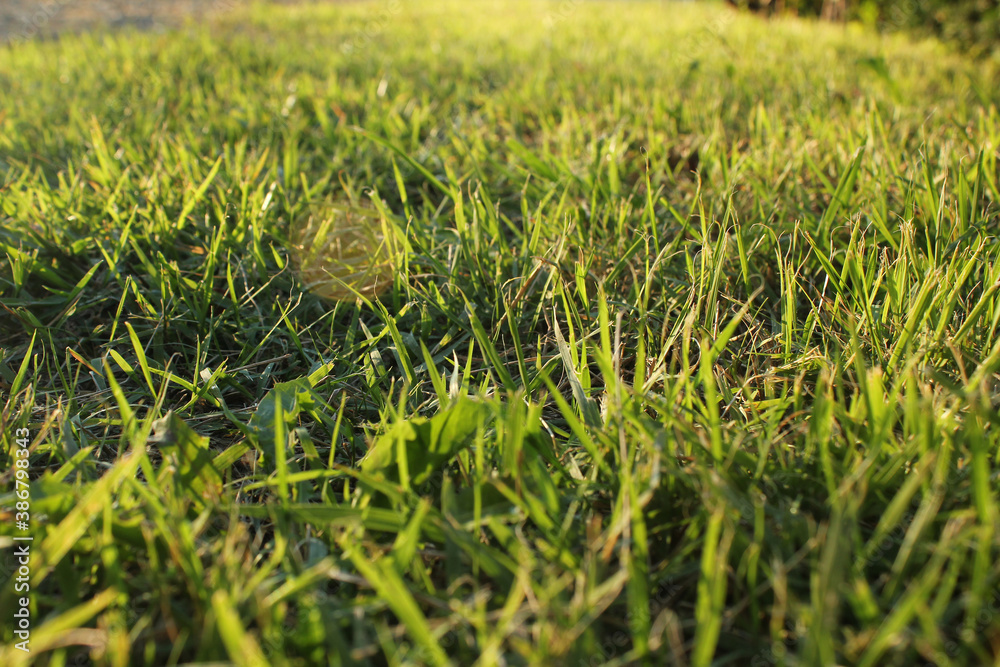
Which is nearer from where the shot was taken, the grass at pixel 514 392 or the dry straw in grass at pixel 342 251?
the grass at pixel 514 392

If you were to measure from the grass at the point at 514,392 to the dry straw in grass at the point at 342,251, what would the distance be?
2 cm

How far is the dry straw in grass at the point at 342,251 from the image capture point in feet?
4.65

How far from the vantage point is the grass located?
68 cm

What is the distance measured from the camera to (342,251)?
1565 mm

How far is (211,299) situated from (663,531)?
101 centimetres

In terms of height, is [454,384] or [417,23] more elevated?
[417,23]

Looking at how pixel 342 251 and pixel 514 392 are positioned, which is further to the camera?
pixel 342 251

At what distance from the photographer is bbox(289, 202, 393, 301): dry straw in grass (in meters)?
1.42

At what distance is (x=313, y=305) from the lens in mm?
1395

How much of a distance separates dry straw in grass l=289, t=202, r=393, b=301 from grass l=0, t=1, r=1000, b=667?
2 cm

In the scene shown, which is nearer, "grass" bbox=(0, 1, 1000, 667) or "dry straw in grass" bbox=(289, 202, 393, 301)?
"grass" bbox=(0, 1, 1000, 667)

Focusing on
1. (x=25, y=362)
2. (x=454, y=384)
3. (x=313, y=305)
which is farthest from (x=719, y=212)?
(x=25, y=362)

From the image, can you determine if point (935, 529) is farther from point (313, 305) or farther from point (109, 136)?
point (109, 136)

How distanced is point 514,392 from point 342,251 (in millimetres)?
705
